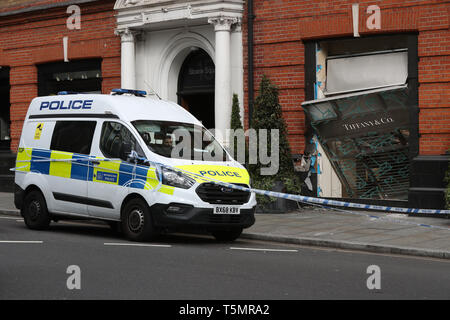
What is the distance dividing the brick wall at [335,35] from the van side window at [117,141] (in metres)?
5.73

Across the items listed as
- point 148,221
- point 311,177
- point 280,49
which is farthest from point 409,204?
point 148,221

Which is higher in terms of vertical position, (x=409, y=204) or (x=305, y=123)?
(x=305, y=123)

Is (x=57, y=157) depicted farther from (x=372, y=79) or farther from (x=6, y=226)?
(x=372, y=79)

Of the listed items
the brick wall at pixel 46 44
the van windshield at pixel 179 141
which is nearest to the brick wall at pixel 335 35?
the brick wall at pixel 46 44

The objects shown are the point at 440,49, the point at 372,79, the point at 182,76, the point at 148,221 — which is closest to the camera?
the point at 148,221

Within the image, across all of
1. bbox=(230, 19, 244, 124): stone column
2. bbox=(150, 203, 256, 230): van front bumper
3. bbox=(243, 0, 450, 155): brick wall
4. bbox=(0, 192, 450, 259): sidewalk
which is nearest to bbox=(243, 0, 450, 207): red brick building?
bbox=(243, 0, 450, 155): brick wall

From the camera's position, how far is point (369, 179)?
51.7 ft

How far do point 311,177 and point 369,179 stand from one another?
1309 millimetres

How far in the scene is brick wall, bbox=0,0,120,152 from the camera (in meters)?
19.6

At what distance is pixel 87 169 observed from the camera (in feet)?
38.7

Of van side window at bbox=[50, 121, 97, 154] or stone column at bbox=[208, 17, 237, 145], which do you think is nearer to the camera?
van side window at bbox=[50, 121, 97, 154]

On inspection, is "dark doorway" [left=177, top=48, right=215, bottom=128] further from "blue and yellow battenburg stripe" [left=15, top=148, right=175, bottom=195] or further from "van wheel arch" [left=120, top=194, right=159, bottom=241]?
"van wheel arch" [left=120, top=194, right=159, bottom=241]

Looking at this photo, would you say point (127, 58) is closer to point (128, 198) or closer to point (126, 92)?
point (126, 92)

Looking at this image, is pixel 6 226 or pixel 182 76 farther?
pixel 182 76
